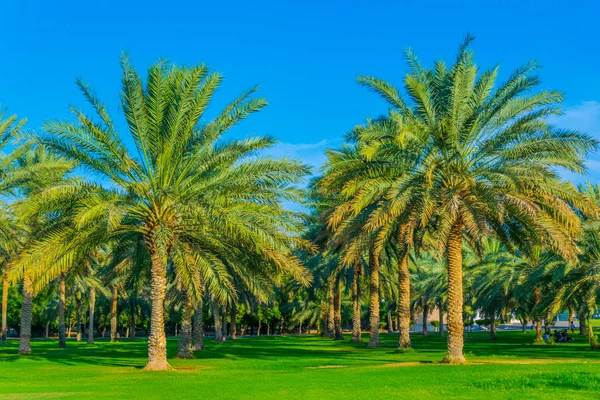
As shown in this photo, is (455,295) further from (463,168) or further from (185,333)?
(185,333)

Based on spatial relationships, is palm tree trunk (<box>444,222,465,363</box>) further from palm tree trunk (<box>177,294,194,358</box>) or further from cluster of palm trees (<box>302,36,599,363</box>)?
palm tree trunk (<box>177,294,194,358</box>)

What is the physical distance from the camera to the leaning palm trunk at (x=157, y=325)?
2356cm

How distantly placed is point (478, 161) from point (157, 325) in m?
13.1

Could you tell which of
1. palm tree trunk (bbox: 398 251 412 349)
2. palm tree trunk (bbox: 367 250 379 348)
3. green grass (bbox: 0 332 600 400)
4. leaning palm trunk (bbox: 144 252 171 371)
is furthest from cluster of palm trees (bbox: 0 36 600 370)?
palm tree trunk (bbox: 367 250 379 348)

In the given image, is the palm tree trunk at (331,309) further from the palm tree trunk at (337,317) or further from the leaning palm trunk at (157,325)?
the leaning palm trunk at (157,325)

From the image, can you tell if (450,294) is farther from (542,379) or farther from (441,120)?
(542,379)

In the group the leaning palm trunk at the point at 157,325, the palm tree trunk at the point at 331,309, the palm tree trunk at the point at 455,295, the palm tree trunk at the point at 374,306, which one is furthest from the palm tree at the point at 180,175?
the palm tree trunk at the point at 331,309

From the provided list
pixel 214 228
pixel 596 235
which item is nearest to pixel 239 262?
pixel 214 228

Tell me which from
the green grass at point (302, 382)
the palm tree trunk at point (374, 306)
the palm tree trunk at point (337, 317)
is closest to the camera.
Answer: the green grass at point (302, 382)

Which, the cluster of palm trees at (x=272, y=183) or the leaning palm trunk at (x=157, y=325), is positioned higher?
the cluster of palm trees at (x=272, y=183)

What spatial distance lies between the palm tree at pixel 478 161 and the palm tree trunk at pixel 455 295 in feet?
0.12

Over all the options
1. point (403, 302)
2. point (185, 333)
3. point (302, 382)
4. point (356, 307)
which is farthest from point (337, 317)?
point (302, 382)

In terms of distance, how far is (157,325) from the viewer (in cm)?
2394

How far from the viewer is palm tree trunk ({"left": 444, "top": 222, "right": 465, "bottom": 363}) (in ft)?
79.5
